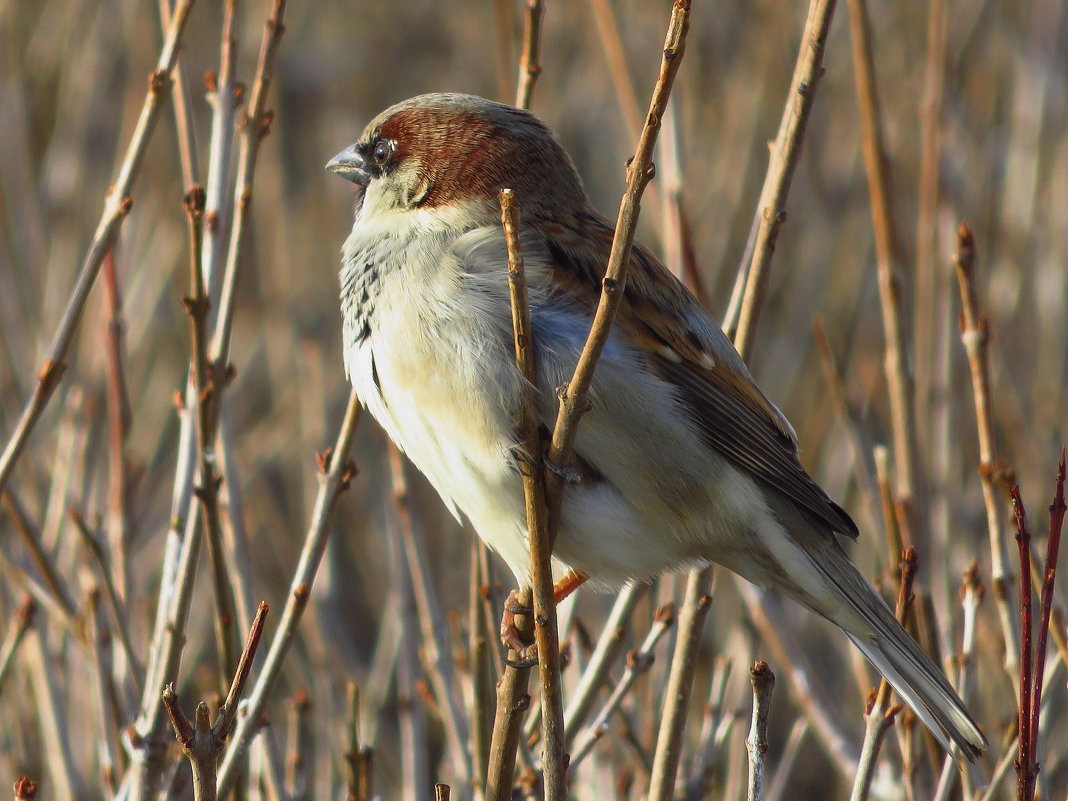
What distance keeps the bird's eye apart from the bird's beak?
3 cm

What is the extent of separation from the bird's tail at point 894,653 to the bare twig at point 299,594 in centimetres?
95

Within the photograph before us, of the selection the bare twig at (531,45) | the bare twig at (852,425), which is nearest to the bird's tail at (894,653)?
the bare twig at (852,425)

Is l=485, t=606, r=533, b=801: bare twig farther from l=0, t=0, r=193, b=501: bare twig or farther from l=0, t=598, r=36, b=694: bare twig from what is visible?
l=0, t=598, r=36, b=694: bare twig

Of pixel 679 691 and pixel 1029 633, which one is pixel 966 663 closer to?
pixel 679 691

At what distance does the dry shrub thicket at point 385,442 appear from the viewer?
8.11 feet

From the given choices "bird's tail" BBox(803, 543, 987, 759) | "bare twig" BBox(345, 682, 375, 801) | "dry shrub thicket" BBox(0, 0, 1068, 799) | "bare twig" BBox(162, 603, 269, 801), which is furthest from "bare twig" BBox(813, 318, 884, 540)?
"bare twig" BBox(162, 603, 269, 801)

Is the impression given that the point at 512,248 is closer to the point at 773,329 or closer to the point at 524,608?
the point at 524,608

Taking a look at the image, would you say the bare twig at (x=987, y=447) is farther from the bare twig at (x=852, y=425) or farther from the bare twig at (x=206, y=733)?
the bare twig at (x=206, y=733)

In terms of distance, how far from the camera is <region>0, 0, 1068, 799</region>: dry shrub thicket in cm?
247

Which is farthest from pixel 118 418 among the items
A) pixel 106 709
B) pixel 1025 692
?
pixel 1025 692

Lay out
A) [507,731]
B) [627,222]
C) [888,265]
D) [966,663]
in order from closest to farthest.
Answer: [627,222] → [507,731] → [966,663] → [888,265]

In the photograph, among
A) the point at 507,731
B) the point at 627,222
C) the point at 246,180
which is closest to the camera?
the point at 627,222

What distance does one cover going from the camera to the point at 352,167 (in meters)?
2.91

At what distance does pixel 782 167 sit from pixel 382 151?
0.94m
